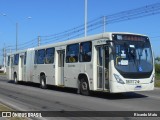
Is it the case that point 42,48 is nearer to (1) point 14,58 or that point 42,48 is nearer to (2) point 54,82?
(2) point 54,82

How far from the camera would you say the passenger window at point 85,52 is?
63.5 ft

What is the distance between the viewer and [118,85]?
17.2 meters

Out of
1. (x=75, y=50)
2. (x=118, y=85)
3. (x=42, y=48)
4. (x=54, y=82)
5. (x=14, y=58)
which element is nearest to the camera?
(x=118, y=85)

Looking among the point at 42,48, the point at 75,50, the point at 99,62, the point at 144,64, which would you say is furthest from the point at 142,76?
the point at 42,48

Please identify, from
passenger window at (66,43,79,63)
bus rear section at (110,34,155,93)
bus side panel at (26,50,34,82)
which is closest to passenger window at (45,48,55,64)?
passenger window at (66,43,79,63)

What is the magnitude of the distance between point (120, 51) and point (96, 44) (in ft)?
5.00

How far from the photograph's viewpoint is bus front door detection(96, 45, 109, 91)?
58.5 ft

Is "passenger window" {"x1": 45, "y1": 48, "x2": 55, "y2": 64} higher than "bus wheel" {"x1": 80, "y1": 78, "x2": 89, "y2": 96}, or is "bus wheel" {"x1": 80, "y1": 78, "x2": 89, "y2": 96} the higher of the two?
"passenger window" {"x1": 45, "y1": 48, "x2": 55, "y2": 64}

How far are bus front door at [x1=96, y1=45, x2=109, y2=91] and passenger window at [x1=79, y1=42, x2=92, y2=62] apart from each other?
2.46 ft

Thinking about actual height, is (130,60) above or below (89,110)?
above

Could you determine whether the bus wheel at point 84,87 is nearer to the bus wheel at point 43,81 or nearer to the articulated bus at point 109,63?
the articulated bus at point 109,63

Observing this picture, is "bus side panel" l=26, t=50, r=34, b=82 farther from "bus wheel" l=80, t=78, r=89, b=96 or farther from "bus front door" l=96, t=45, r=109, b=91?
"bus front door" l=96, t=45, r=109, b=91

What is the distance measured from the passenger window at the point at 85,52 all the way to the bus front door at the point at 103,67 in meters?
0.75

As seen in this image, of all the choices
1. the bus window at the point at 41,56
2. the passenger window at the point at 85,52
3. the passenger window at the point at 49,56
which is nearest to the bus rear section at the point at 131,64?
the passenger window at the point at 85,52
